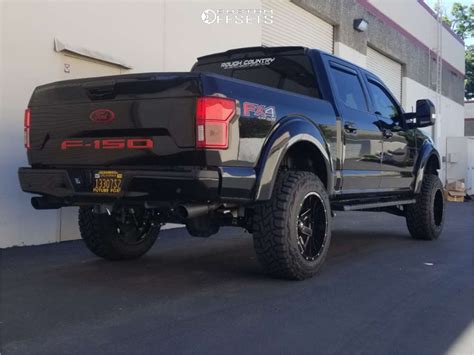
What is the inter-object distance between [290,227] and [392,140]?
2.83 m

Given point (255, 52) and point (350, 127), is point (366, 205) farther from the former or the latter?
point (255, 52)

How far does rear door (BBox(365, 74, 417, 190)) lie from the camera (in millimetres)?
6578

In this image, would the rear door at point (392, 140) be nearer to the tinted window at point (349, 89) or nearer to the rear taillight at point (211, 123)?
the tinted window at point (349, 89)

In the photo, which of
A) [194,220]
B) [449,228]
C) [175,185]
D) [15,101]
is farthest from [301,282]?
[449,228]

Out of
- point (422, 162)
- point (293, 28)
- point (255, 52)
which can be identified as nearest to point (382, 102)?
point (422, 162)

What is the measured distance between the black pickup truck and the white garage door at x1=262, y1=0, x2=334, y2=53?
5931 mm

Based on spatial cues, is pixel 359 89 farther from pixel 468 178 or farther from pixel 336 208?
pixel 468 178

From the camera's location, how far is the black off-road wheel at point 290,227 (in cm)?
450

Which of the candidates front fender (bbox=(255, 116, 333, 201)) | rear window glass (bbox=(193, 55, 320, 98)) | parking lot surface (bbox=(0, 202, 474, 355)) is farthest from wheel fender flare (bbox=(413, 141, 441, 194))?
front fender (bbox=(255, 116, 333, 201))

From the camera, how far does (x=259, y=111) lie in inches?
169

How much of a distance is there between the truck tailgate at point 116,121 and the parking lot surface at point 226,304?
1.10 m

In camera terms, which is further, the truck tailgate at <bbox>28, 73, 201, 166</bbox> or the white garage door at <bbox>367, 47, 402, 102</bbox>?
the white garage door at <bbox>367, 47, 402, 102</bbox>

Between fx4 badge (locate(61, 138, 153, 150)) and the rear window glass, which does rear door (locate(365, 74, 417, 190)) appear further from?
fx4 badge (locate(61, 138, 153, 150))

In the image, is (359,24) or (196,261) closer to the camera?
(196,261)
